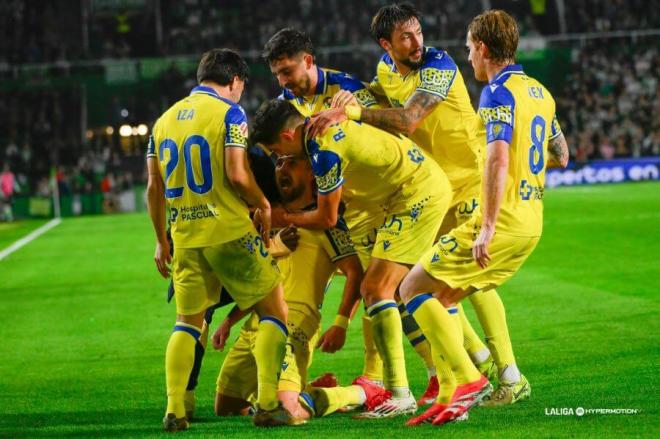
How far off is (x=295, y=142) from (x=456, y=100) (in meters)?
1.51

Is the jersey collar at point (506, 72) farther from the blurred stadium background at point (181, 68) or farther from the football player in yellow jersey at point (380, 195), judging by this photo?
the blurred stadium background at point (181, 68)

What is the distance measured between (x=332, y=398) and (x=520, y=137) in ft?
6.55

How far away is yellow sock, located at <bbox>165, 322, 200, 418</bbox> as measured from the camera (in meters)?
6.36

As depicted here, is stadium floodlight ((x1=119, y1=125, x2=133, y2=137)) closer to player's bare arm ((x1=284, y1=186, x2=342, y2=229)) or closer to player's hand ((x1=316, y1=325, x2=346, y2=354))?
player's hand ((x1=316, y1=325, x2=346, y2=354))

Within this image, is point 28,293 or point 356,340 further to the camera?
point 28,293

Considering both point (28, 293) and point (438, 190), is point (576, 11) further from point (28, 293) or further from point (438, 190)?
point (438, 190)

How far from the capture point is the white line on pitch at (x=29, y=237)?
2341 cm

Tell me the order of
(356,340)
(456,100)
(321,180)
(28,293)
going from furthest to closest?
(28,293) < (356,340) < (456,100) < (321,180)

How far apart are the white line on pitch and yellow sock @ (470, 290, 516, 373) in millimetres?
16186

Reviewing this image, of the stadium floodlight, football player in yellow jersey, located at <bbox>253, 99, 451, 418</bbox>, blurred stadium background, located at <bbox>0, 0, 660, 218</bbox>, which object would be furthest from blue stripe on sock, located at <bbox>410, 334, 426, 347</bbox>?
the stadium floodlight

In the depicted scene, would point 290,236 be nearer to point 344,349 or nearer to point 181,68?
point 344,349

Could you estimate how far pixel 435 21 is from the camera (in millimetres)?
42250

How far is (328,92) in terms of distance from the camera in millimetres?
7422

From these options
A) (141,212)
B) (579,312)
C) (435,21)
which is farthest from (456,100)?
(435,21)
